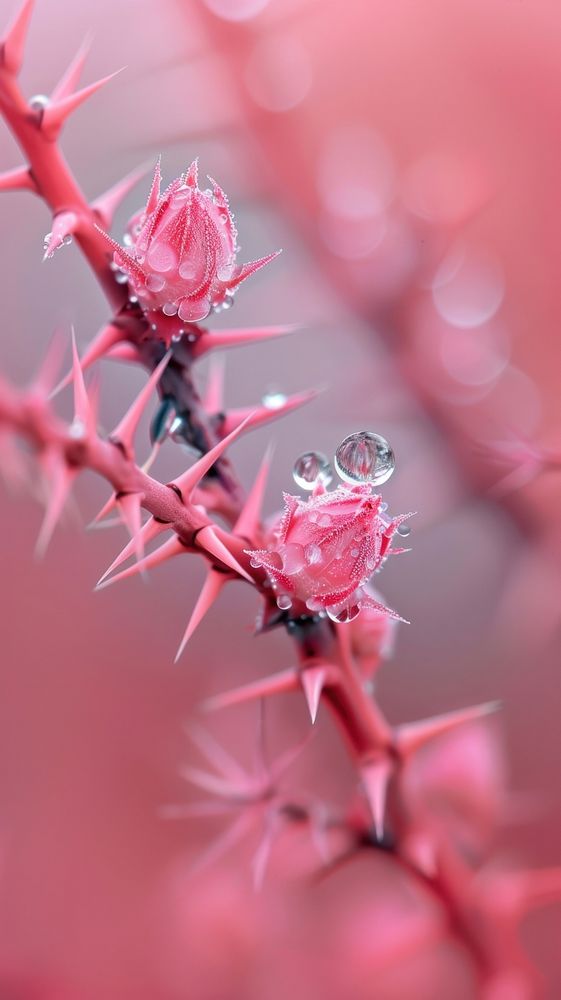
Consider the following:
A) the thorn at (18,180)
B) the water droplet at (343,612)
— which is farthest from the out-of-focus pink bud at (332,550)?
the thorn at (18,180)

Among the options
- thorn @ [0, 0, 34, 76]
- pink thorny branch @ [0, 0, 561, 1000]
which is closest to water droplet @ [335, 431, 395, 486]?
pink thorny branch @ [0, 0, 561, 1000]

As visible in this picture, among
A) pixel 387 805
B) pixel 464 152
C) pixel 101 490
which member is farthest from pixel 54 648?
pixel 464 152

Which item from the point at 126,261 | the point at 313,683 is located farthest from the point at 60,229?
the point at 313,683

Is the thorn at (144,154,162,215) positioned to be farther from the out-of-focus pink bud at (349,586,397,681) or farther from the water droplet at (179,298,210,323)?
the out-of-focus pink bud at (349,586,397,681)

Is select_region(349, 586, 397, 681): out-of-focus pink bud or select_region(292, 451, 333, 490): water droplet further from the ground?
select_region(292, 451, 333, 490): water droplet

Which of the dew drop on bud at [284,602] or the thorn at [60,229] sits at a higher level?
the thorn at [60,229]

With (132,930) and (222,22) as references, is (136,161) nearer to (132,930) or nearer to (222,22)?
(222,22)

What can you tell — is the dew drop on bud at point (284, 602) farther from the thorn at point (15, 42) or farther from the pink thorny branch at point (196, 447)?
the thorn at point (15, 42)

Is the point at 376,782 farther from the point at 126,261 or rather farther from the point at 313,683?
the point at 126,261

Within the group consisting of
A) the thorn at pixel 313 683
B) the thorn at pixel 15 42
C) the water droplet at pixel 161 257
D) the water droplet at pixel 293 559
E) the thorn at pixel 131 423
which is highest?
the thorn at pixel 15 42
